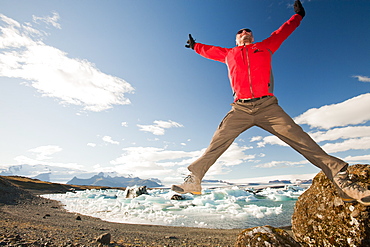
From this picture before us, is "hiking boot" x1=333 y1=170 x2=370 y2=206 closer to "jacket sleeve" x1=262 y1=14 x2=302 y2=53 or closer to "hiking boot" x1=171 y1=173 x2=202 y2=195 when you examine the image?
"hiking boot" x1=171 y1=173 x2=202 y2=195

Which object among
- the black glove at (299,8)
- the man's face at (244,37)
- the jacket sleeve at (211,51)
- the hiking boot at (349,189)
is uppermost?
the black glove at (299,8)

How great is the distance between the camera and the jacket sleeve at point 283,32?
3389mm

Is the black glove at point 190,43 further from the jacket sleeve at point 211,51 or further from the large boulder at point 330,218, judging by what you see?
the large boulder at point 330,218

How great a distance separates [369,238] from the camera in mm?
3148

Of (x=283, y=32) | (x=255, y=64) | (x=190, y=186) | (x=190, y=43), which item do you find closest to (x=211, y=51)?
(x=190, y=43)

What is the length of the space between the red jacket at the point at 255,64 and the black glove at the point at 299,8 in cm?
10

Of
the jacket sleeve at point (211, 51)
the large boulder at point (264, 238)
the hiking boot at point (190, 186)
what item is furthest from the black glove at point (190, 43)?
the large boulder at point (264, 238)

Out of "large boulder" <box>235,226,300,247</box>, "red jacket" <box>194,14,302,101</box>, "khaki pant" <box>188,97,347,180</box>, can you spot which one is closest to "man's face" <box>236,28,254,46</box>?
"red jacket" <box>194,14,302,101</box>

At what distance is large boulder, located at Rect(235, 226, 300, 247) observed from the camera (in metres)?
3.24

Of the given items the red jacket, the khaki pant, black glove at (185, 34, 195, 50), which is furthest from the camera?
black glove at (185, 34, 195, 50)

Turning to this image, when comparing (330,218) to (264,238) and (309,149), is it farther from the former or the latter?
(309,149)

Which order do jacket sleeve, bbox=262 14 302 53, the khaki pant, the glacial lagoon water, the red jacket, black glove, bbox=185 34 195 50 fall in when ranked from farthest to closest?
the glacial lagoon water, black glove, bbox=185 34 195 50, jacket sleeve, bbox=262 14 302 53, the red jacket, the khaki pant

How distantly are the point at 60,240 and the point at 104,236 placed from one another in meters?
0.85

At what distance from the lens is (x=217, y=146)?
10.4ft
